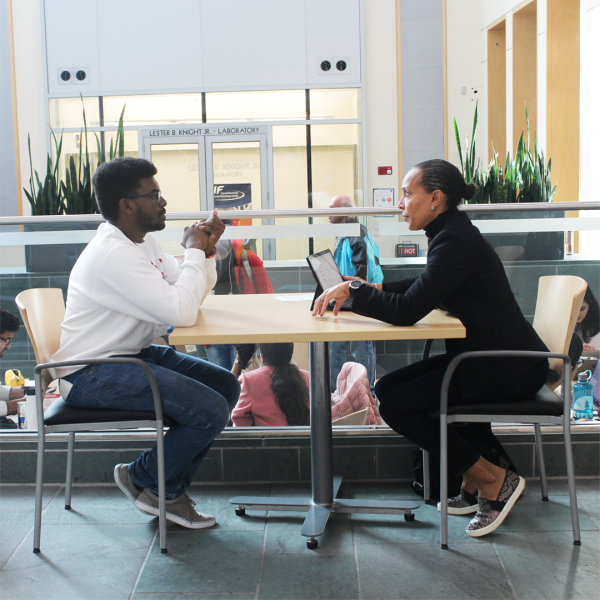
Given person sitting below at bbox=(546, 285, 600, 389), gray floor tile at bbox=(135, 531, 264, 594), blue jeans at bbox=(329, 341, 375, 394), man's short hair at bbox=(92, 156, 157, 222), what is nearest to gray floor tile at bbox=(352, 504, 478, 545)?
gray floor tile at bbox=(135, 531, 264, 594)

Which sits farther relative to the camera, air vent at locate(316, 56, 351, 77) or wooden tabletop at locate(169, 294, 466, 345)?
air vent at locate(316, 56, 351, 77)

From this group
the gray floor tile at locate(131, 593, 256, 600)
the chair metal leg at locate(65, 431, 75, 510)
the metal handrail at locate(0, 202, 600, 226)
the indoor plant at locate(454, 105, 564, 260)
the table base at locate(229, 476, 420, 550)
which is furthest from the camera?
the indoor plant at locate(454, 105, 564, 260)

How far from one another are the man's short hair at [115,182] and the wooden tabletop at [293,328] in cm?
46

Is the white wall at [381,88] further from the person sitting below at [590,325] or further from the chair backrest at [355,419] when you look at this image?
the chair backrest at [355,419]

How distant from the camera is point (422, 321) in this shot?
6.37 ft

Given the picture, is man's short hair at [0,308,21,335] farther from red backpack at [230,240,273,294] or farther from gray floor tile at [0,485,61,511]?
red backpack at [230,240,273,294]

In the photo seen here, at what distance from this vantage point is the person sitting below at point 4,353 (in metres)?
2.54

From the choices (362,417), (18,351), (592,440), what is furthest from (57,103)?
(592,440)

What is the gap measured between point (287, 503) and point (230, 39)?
6.69 metres

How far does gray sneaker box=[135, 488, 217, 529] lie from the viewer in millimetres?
2076

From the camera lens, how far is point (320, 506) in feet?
7.16

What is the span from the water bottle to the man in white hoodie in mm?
1463

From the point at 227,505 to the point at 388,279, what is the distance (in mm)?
1090

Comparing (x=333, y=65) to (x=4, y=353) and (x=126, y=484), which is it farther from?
(x=126, y=484)
